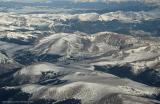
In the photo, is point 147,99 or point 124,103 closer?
point 124,103

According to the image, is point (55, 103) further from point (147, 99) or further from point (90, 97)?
point (147, 99)

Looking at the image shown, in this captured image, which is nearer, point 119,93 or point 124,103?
point 124,103

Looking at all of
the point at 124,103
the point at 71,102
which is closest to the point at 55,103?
the point at 71,102

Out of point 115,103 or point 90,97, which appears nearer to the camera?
point 115,103

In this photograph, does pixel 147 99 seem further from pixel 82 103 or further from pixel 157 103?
pixel 82 103

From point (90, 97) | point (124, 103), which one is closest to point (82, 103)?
point (90, 97)

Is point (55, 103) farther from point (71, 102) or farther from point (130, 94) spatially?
point (130, 94)
